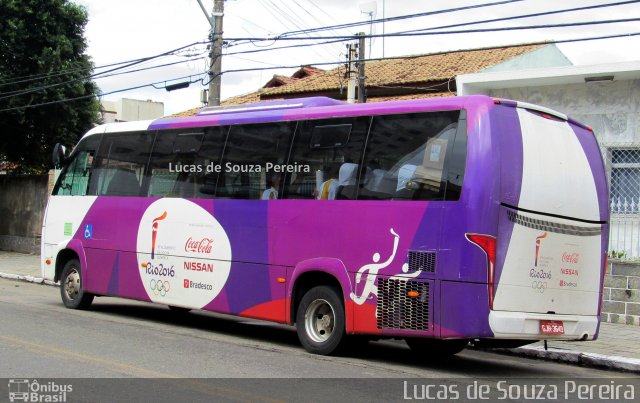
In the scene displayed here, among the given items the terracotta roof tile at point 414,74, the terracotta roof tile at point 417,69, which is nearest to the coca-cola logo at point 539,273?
the terracotta roof tile at point 414,74

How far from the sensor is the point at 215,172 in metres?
11.5

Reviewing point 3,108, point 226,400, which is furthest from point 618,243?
point 3,108

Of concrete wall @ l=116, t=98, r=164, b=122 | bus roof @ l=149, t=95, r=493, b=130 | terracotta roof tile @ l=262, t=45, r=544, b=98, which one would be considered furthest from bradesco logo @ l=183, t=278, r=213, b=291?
concrete wall @ l=116, t=98, r=164, b=122

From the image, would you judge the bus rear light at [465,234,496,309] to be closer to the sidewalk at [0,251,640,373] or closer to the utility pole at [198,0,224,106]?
the sidewalk at [0,251,640,373]

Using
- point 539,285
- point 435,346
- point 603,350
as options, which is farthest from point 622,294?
point 539,285

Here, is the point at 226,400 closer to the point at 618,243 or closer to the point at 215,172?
the point at 215,172

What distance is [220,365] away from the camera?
28.1 ft

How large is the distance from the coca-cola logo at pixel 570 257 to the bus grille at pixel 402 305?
5.65 feet

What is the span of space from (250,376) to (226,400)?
115 centimetres

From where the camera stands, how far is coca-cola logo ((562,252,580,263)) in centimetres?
904

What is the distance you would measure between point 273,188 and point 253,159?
651mm

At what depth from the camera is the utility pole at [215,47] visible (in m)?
19.2

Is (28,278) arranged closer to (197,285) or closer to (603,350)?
(197,285)

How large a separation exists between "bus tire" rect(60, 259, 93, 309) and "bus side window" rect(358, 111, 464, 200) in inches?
261
